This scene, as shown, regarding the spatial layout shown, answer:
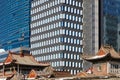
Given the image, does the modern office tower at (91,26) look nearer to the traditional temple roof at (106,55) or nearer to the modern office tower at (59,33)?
the modern office tower at (59,33)

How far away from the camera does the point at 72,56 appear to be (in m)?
176

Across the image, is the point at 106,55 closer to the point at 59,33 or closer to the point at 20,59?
the point at 20,59

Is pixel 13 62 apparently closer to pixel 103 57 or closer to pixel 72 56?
pixel 103 57

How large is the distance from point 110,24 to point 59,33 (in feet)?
111

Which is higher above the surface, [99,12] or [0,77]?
[99,12]

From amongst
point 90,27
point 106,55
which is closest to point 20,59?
point 106,55

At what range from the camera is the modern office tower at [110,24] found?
189225mm

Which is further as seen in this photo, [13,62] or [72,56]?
[72,56]

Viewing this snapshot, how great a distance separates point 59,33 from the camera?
574 feet

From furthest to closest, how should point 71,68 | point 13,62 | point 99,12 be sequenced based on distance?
point 99,12
point 71,68
point 13,62

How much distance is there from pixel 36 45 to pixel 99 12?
3719 centimetres

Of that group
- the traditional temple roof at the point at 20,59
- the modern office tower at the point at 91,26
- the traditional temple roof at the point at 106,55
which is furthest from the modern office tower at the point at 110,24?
the traditional temple roof at the point at 106,55

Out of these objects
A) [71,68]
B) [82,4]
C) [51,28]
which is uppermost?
[82,4]

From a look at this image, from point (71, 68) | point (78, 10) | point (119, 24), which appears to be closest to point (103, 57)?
point (71, 68)
